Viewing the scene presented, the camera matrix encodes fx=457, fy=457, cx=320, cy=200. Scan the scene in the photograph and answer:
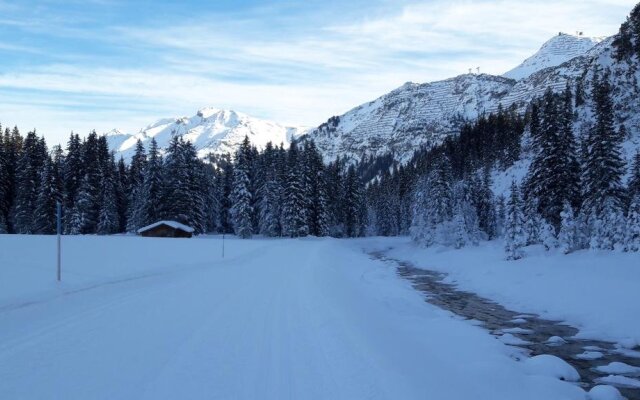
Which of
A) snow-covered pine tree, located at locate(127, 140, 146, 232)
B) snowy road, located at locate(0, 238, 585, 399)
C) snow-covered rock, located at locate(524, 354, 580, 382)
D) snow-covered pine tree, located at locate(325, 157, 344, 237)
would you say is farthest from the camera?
snow-covered pine tree, located at locate(325, 157, 344, 237)

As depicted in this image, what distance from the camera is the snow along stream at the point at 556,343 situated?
8102 millimetres

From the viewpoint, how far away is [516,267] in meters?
23.3

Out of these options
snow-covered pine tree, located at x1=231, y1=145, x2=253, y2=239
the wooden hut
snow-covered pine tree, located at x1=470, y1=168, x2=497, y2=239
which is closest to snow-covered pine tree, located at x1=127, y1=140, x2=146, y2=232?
the wooden hut

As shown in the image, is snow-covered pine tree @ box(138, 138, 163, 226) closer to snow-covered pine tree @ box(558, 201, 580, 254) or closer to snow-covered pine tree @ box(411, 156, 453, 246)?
snow-covered pine tree @ box(411, 156, 453, 246)

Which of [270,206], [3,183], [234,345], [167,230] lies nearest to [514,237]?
[234,345]

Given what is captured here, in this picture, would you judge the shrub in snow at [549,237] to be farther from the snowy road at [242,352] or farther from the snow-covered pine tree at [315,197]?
the snow-covered pine tree at [315,197]

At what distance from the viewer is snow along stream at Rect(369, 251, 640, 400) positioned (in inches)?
319

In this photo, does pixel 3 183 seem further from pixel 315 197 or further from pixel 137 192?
pixel 315 197

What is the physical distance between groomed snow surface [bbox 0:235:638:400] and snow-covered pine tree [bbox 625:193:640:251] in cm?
1093

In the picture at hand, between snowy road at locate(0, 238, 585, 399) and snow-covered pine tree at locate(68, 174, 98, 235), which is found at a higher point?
snow-covered pine tree at locate(68, 174, 98, 235)

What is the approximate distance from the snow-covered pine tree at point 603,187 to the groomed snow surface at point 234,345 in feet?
39.7

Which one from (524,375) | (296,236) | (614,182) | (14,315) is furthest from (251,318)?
(296,236)

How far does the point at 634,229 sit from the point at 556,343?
12.6 meters

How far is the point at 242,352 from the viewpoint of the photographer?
283 inches
